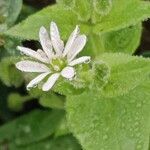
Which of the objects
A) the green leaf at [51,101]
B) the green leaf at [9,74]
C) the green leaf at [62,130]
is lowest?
the green leaf at [62,130]

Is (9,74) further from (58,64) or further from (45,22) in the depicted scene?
(58,64)

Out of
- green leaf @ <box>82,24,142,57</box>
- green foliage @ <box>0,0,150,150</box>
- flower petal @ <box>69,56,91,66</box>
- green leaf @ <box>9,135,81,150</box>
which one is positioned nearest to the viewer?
flower petal @ <box>69,56,91,66</box>

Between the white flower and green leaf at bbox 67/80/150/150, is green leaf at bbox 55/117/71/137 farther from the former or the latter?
the white flower

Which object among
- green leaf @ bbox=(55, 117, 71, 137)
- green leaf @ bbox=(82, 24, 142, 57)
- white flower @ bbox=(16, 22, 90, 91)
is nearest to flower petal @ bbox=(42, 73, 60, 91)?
white flower @ bbox=(16, 22, 90, 91)

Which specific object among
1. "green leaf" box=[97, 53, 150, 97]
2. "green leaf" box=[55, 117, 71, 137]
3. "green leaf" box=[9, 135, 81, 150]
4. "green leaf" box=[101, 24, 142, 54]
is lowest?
"green leaf" box=[9, 135, 81, 150]

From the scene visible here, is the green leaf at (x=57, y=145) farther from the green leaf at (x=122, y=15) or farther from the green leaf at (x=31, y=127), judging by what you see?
the green leaf at (x=122, y=15)

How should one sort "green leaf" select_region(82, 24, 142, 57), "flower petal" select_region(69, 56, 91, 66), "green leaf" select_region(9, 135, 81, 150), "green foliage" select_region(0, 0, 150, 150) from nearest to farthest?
"flower petal" select_region(69, 56, 91, 66) < "green foliage" select_region(0, 0, 150, 150) < "green leaf" select_region(82, 24, 142, 57) < "green leaf" select_region(9, 135, 81, 150)

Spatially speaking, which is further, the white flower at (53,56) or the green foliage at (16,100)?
the green foliage at (16,100)

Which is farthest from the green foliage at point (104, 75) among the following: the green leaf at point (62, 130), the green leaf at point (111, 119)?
the green leaf at point (62, 130)

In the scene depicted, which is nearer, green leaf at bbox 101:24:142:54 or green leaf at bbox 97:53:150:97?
green leaf at bbox 97:53:150:97
